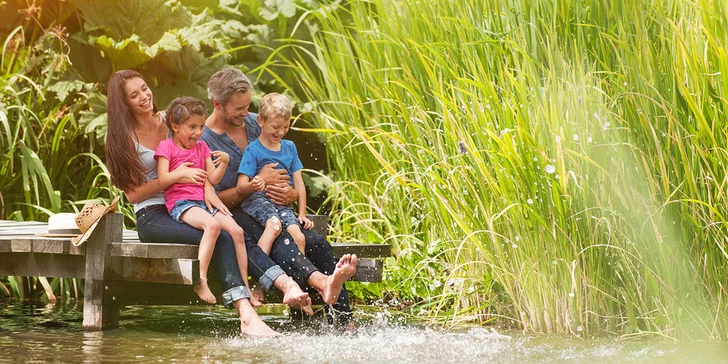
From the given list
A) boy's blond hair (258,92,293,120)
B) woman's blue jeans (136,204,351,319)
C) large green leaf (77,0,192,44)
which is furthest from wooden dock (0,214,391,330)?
large green leaf (77,0,192,44)

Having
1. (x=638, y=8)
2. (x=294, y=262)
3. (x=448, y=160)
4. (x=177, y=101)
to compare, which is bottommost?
(x=294, y=262)

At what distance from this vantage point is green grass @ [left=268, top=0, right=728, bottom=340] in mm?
4301

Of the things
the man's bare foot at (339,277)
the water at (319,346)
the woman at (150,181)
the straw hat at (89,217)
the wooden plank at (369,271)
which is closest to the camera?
the water at (319,346)

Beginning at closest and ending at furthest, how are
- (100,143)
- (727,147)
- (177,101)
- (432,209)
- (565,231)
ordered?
(727,147)
(565,231)
(177,101)
(432,209)
(100,143)

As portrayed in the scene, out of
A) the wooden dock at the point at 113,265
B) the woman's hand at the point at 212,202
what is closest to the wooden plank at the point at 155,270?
the wooden dock at the point at 113,265

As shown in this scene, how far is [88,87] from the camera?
7250mm

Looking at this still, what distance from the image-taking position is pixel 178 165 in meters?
4.84

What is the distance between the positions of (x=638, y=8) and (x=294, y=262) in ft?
6.77

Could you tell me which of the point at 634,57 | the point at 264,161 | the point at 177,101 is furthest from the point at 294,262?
the point at 634,57

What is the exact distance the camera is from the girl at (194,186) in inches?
185

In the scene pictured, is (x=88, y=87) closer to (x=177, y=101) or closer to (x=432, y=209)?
(x=177, y=101)

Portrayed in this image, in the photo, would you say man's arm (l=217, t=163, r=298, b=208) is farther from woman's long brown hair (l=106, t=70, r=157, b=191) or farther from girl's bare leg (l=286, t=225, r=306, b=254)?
woman's long brown hair (l=106, t=70, r=157, b=191)

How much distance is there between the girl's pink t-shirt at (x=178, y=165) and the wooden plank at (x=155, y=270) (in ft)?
0.96

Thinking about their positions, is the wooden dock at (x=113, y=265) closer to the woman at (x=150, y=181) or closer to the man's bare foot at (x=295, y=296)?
the woman at (x=150, y=181)
